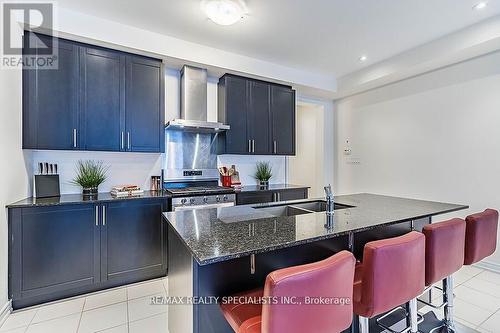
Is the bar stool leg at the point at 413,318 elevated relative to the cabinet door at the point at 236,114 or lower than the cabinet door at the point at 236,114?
lower

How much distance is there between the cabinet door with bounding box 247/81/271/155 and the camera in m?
3.81

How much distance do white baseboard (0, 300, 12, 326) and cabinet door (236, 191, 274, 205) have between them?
240 cm

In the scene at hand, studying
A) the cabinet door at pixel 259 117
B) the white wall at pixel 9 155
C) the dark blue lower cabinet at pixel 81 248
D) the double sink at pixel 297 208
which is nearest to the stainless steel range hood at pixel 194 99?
the cabinet door at pixel 259 117

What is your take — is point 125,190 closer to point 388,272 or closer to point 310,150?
point 388,272

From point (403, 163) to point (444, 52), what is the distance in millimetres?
1645

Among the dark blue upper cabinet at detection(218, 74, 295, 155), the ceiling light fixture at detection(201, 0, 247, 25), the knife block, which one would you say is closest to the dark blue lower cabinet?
the knife block

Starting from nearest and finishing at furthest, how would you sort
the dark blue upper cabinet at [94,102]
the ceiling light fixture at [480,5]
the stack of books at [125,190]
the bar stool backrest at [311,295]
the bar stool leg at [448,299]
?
1. the bar stool backrest at [311,295]
2. the bar stool leg at [448,299]
3. the ceiling light fixture at [480,5]
4. the dark blue upper cabinet at [94,102]
5. the stack of books at [125,190]

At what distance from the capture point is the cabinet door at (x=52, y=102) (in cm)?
249

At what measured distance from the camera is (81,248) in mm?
2480


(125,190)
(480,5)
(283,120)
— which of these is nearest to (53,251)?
(125,190)

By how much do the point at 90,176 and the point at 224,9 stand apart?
233cm

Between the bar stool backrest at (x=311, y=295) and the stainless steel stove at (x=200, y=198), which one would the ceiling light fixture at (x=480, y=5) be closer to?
the bar stool backrest at (x=311, y=295)

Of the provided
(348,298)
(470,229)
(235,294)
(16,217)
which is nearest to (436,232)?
(470,229)

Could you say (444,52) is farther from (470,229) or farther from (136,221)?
(136,221)
